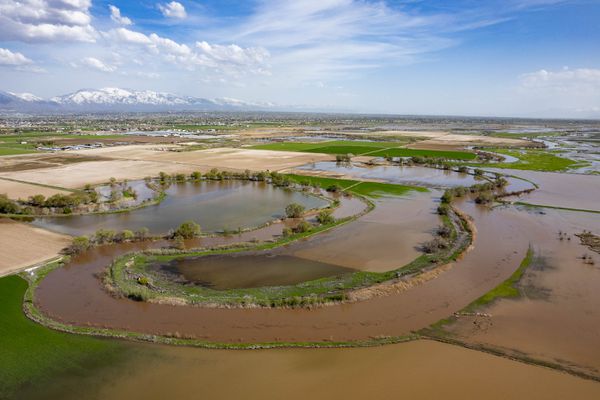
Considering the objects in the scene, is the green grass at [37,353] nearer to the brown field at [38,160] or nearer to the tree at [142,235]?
the tree at [142,235]

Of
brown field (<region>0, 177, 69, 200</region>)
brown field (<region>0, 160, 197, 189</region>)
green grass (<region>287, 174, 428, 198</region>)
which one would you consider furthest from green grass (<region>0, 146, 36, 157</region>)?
green grass (<region>287, 174, 428, 198</region>)

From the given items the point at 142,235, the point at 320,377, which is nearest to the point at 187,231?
the point at 142,235

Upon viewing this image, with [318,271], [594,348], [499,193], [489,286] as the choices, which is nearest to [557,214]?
[499,193]

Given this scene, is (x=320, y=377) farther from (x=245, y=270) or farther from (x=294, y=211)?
(x=294, y=211)

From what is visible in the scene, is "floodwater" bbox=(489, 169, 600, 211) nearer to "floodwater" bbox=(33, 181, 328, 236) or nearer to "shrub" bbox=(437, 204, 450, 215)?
"shrub" bbox=(437, 204, 450, 215)

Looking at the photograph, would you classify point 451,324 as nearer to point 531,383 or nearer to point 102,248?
point 531,383

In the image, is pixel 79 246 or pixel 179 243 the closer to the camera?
pixel 79 246
